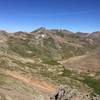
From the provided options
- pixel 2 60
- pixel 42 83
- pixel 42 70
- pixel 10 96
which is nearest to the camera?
pixel 10 96

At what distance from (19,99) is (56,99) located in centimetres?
1132

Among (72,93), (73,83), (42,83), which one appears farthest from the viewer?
(73,83)

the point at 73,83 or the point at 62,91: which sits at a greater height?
the point at 62,91

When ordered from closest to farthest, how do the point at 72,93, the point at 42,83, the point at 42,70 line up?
the point at 72,93, the point at 42,83, the point at 42,70

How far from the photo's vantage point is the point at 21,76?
5221 inches

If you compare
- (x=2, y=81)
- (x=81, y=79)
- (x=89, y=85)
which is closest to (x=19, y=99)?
(x=2, y=81)

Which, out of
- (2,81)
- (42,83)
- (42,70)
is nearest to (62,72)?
(42,70)

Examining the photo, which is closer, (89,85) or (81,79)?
(89,85)

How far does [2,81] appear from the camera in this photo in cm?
9138

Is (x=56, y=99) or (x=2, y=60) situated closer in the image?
(x=56, y=99)

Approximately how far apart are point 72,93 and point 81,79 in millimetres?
118993

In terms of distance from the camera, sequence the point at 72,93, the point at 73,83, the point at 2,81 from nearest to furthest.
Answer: the point at 72,93
the point at 2,81
the point at 73,83

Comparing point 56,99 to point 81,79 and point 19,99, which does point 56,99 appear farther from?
point 81,79

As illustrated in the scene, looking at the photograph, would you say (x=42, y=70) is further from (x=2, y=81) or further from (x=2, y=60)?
(x=2, y=81)
